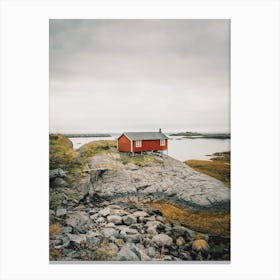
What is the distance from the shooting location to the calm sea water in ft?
10.5

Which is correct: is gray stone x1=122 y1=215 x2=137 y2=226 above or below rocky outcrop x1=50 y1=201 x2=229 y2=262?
above

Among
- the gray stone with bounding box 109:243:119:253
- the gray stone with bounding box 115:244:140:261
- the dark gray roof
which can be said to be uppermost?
the dark gray roof

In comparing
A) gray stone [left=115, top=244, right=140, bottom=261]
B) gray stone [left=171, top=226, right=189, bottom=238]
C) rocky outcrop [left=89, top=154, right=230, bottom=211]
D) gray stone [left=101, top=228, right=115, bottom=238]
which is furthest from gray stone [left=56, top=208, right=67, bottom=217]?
gray stone [left=171, top=226, right=189, bottom=238]

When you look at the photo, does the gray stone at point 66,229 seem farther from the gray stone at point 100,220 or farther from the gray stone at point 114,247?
the gray stone at point 114,247

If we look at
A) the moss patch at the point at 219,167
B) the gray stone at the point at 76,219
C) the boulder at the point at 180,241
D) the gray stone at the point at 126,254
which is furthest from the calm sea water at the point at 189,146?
the gray stone at the point at 126,254

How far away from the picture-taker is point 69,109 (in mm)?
3230

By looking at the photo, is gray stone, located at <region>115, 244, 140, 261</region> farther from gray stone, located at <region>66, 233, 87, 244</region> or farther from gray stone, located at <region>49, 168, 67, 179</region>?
gray stone, located at <region>49, 168, 67, 179</region>

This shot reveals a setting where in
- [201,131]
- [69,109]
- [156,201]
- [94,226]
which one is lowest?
[94,226]

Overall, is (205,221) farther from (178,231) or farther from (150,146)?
(150,146)

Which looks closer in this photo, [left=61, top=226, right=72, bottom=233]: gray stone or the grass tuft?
[left=61, top=226, right=72, bottom=233]: gray stone

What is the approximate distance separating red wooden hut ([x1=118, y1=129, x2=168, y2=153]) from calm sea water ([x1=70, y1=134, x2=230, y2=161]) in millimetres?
73
